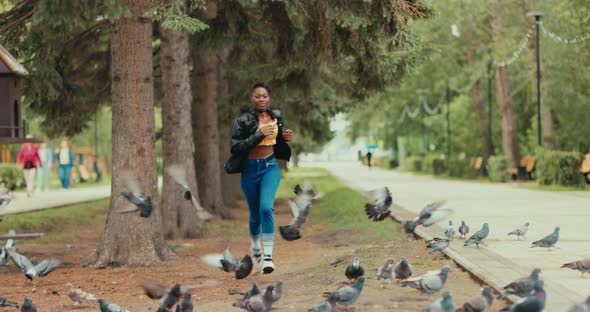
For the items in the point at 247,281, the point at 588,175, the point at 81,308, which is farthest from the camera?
the point at 588,175

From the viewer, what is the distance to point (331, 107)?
25.3 m

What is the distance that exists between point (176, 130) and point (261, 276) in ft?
24.6

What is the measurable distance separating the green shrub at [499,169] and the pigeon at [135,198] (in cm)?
3246

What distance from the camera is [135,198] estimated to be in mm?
12297

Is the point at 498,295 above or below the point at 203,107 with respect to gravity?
below

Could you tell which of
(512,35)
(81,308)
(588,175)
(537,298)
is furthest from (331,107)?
(512,35)

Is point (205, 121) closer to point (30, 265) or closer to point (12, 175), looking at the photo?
point (30, 265)

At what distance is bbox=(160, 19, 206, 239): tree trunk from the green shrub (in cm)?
2674

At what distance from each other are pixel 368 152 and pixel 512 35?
35.0 metres

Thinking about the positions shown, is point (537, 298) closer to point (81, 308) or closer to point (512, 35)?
point (81, 308)

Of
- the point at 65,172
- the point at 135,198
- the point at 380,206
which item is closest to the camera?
the point at 380,206

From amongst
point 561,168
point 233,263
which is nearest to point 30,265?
point 233,263

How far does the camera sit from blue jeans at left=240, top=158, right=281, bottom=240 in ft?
32.7

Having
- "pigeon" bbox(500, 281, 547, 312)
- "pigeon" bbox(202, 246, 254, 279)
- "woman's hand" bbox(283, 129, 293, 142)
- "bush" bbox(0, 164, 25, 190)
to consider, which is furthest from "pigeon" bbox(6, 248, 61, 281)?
"bush" bbox(0, 164, 25, 190)
